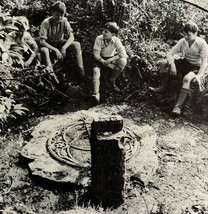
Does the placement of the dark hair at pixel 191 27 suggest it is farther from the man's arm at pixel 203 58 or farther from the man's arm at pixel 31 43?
the man's arm at pixel 31 43

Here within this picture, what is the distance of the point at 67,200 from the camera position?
4.52 meters

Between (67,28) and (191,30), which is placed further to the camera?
(67,28)

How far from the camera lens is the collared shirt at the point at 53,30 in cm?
686

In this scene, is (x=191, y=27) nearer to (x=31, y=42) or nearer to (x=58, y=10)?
(x=58, y=10)

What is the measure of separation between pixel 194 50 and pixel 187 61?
0.80ft

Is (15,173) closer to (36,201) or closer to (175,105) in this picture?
(36,201)

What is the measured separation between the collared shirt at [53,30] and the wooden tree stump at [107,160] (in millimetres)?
3373

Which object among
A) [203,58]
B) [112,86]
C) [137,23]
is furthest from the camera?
[137,23]

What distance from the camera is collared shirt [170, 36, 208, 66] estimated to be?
6.27 meters

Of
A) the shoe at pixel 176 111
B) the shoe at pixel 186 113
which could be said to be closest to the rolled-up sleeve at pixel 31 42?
the shoe at pixel 176 111

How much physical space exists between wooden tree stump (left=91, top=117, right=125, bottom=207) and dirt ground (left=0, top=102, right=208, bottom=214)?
20 centimetres

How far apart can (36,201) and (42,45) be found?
324 centimetres

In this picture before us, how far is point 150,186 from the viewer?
4801 mm

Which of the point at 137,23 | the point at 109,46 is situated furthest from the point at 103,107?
the point at 137,23
